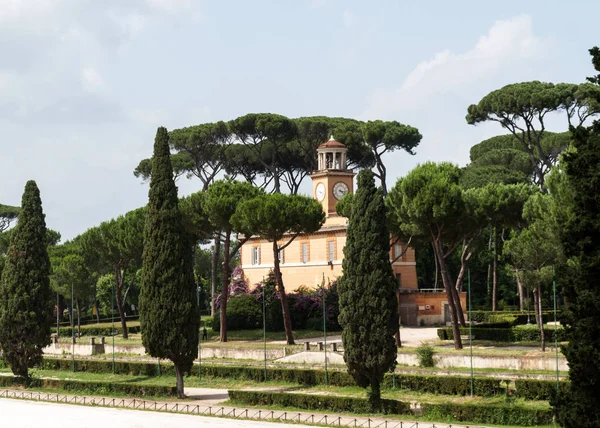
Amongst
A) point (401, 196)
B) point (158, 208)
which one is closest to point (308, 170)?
point (401, 196)

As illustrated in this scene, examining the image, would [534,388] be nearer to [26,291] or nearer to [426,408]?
[426,408]

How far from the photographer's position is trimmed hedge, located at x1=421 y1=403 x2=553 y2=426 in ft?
86.4

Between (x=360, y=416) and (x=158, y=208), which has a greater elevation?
(x=158, y=208)

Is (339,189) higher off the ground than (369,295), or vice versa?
(339,189)

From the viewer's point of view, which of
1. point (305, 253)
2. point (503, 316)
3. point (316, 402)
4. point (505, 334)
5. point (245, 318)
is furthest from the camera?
point (305, 253)

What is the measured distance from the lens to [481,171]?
225ft

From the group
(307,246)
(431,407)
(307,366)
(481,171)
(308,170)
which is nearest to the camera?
(431,407)

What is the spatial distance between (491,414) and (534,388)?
3.19m

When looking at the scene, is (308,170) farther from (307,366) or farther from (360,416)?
(360,416)

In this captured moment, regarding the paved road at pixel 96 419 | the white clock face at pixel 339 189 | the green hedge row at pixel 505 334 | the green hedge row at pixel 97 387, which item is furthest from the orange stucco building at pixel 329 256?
the paved road at pixel 96 419

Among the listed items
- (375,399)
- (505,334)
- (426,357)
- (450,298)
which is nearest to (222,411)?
(375,399)

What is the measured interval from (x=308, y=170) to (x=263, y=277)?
1674 centimetres

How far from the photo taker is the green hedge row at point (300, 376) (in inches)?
1235

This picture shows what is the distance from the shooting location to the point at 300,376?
36.7 metres
